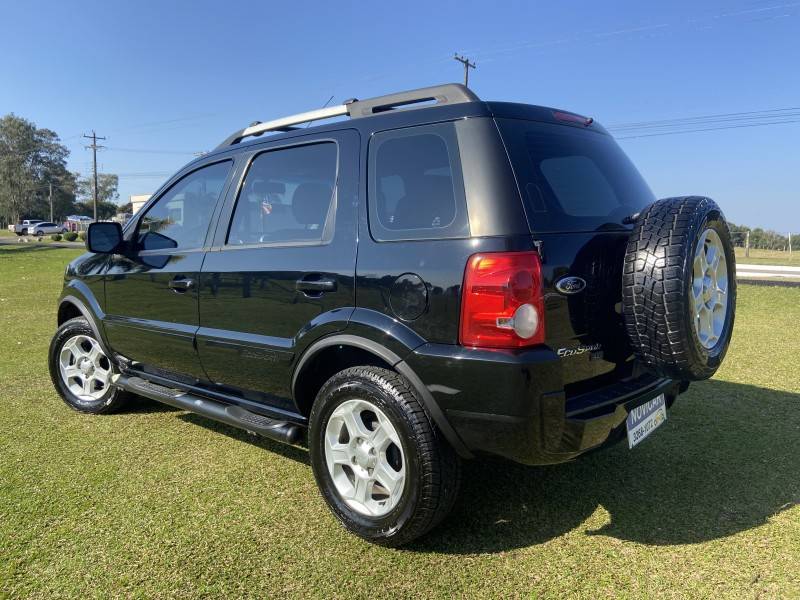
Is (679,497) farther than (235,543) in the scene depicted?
Yes

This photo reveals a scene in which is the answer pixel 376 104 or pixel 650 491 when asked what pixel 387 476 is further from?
pixel 376 104

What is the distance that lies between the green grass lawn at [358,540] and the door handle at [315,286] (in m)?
1.10

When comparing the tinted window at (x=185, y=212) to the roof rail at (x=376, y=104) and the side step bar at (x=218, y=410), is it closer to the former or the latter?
the roof rail at (x=376, y=104)

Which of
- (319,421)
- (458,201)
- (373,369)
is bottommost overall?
(319,421)

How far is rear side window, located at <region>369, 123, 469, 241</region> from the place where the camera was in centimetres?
243

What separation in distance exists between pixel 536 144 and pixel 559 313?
2.56ft

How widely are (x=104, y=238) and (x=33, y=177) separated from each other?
98.3 m

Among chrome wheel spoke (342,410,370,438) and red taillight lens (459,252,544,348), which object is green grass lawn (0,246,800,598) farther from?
red taillight lens (459,252,544,348)

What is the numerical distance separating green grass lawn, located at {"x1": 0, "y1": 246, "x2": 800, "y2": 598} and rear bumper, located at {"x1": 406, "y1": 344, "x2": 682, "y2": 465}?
0.54 meters

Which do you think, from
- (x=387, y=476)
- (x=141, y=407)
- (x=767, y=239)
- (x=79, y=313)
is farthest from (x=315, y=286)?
(x=767, y=239)

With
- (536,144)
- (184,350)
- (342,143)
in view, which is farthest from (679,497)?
(184,350)

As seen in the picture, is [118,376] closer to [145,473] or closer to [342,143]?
[145,473]

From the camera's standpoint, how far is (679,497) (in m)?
3.01

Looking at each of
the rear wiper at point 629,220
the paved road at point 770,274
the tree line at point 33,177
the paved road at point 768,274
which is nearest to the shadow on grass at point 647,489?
the rear wiper at point 629,220
